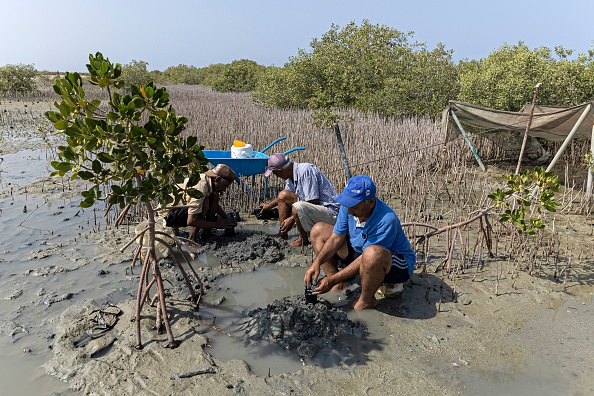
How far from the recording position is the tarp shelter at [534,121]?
571cm

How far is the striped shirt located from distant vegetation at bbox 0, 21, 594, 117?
4.49m

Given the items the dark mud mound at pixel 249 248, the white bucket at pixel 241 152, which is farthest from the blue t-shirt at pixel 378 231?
the white bucket at pixel 241 152

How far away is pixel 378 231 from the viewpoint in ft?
10.1

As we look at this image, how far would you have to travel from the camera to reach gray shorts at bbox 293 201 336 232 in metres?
4.10

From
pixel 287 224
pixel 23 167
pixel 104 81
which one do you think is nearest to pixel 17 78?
pixel 23 167

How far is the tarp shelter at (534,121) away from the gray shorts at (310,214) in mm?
3268

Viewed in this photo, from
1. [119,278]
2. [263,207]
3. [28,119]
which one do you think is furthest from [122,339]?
[28,119]

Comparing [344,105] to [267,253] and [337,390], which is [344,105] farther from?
[337,390]

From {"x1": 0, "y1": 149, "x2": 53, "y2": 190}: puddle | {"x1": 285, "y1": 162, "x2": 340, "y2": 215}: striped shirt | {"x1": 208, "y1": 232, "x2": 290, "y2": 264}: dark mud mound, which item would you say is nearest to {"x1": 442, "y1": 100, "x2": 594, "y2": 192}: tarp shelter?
{"x1": 285, "y1": 162, "x2": 340, "y2": 215}: striped shirt

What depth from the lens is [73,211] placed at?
5473mm

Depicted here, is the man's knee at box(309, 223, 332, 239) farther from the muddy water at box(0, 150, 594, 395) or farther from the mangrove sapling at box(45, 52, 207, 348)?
the mangrove sapling at box(45, 52, 207, 348)

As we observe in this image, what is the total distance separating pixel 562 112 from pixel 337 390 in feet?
18.1

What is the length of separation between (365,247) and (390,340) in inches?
26.6

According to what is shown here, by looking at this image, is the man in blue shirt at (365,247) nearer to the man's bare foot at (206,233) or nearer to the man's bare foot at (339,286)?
the man's bare foot at (339,286)
